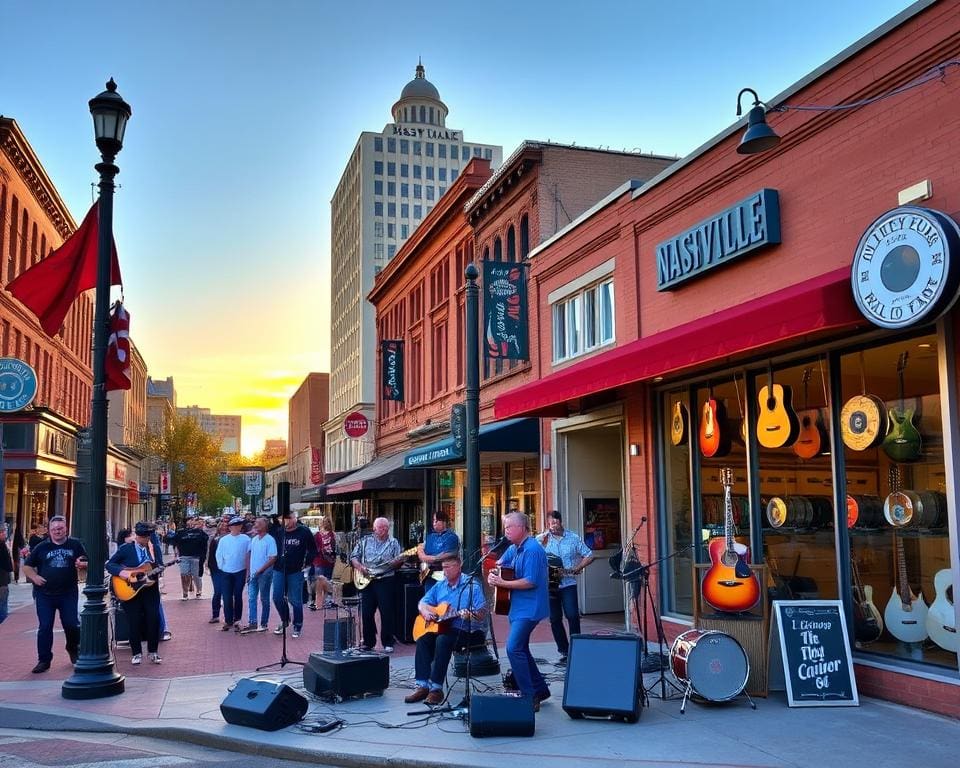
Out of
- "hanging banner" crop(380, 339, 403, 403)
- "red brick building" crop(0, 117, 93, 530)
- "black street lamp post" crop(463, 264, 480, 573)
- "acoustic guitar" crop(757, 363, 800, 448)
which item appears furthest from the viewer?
"hanging banner" crop(380, 339, 403, 403)

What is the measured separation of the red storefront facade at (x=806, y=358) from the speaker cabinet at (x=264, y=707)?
4.70 m

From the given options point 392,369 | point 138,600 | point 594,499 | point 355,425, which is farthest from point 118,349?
point 355,425

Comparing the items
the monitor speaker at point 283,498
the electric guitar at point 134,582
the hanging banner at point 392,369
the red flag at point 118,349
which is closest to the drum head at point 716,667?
the electric guitar at point 134,582

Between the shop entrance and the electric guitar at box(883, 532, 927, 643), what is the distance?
24.5 feet

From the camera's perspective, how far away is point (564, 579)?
1134cm

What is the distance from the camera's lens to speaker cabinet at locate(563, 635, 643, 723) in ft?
26.2

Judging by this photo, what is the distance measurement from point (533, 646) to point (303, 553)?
3.98 m

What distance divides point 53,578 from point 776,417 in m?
8.67

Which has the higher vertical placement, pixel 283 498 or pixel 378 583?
pixel 283 498

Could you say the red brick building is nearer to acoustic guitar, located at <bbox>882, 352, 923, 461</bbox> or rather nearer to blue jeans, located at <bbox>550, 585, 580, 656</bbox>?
blue jeans, located at <bbox>550, 585, 580, 656</bbox>

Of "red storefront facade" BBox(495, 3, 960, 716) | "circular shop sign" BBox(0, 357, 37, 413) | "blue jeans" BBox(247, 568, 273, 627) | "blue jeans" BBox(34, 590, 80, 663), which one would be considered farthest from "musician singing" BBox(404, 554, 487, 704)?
"circular shop sign" BBox(0, 357, 37, 413)

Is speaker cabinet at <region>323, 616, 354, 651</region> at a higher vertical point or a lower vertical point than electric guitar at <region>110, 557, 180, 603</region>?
lower

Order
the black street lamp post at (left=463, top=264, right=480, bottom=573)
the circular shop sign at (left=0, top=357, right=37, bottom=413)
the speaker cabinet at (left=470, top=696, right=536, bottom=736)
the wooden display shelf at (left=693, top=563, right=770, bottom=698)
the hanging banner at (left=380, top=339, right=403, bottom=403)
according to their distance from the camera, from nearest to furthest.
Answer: the speaker cabinet at (left=470, top=696, right=536, bottom=736) → the wooden display shelf at (left=693, top=563, right=770, bottom=698) → the black street lamp post at (left=463, top=264, right=480, bottom=573) → the circular shop sign at (left=0, top=357, right=37, bottom=413) → the hanging banner at (left=380, top=339, right=403, bottom=403)

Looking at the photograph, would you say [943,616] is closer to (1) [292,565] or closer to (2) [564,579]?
(2) [564,579]
